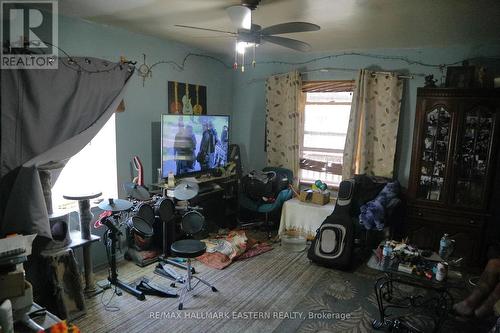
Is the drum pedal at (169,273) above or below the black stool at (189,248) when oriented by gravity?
below

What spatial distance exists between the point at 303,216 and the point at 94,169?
98.1 inches

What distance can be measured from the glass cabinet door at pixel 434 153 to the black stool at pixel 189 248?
260cm

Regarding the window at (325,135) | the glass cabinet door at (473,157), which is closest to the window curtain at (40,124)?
the window at (325,135)

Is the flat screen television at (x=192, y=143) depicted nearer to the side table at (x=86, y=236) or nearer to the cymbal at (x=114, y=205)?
the cymbal at (x=114, y=205)

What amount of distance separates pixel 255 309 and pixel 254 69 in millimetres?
3516

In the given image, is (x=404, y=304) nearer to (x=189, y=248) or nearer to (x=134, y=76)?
(x=189, y=248)

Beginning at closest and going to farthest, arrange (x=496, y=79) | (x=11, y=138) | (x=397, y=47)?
(x=11, y=138) → (x=496, y=79) → (x=397, y=47)

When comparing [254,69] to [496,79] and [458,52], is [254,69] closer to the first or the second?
[458,52]

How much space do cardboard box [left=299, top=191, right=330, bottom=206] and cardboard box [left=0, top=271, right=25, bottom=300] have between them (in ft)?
10.3

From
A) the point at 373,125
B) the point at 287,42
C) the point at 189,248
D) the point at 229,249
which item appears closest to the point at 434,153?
the point at 373,125

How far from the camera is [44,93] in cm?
255

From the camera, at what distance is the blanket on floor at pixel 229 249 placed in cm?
358

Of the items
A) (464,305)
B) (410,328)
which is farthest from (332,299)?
(464,305)

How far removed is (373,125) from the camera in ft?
13.9
